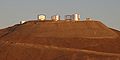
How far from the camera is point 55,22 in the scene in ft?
304

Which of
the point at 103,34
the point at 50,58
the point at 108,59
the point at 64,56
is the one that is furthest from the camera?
the point at 103,34

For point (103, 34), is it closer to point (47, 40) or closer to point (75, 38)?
point (75, 38)

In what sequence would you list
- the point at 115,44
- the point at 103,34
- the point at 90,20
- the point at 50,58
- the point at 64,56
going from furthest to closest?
the point at 90,20 → the point at 103,34 → the point at 115,44 → the point at 50,58 → the point at 64,56

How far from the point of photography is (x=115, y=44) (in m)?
77.9

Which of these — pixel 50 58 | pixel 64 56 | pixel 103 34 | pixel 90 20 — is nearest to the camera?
pixel 64 56

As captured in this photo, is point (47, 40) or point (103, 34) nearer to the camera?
point (47, 40)

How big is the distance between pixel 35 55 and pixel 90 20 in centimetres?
3350

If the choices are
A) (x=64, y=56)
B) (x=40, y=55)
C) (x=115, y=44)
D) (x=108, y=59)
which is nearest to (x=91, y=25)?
(x=115, y=44)

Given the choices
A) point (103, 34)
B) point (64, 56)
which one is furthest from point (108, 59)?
point (103, 34)

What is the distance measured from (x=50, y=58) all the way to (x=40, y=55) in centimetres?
381

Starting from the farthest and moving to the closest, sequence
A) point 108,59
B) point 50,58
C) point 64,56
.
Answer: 1. point 50,58
2. point 64,56
3. point 108,59

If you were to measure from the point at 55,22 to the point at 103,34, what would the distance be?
45.7 feet

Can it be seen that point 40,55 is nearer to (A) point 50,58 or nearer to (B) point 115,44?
(A) point 50,58

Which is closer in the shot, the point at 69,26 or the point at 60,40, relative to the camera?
the point at 60,40
